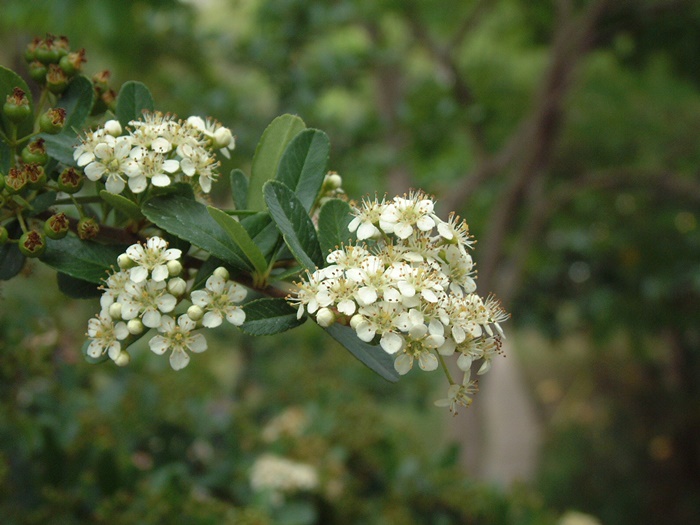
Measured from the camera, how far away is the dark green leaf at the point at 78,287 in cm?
97

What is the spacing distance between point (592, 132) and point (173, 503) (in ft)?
14.6

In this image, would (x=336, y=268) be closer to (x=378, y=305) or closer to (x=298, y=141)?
(x=378, y=305)

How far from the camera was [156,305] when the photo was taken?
0.86m

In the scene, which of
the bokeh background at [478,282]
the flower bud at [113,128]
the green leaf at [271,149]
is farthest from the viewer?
the bokeh background at [478,282]

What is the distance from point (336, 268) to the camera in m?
0.85

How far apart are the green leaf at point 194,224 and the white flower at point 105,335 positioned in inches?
5.7

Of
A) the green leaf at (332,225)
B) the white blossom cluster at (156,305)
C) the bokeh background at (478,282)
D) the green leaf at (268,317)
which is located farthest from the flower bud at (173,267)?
the bokeh background at (478,282)

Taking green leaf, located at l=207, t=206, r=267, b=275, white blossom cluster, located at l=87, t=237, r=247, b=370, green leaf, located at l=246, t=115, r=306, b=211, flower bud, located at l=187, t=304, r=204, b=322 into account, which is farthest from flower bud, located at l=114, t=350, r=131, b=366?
green leaf, located at l=246, t=115, r=306, b=211

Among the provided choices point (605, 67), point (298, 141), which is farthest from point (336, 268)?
point (605, 67)

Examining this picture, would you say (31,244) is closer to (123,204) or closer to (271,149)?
(123,204)

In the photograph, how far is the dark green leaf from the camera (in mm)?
968

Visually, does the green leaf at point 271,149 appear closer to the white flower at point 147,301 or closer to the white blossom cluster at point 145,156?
the white blossom cluster at point 145,156

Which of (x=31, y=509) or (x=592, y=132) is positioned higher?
(x=592, y=132)

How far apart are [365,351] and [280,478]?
1353mm
